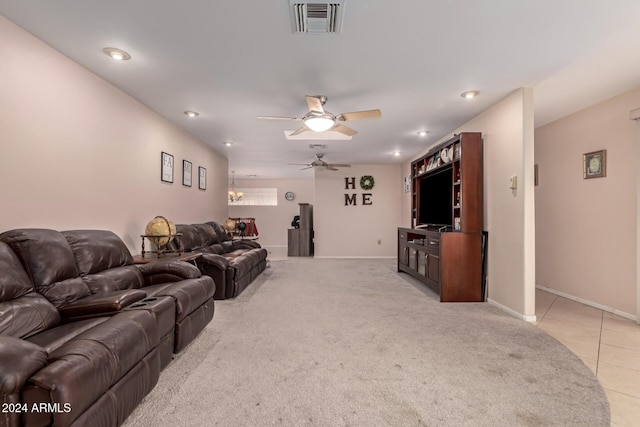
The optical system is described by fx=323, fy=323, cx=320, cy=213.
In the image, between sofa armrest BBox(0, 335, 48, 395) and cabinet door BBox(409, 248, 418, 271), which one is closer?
sofa armrest BBox(0, 335, 48, 395)

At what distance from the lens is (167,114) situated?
421 cm

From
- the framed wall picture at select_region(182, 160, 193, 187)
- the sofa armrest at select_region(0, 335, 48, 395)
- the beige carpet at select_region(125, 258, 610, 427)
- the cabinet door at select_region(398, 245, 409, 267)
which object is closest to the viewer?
the sofa armrest at select_region(0, 335, 48, 395)

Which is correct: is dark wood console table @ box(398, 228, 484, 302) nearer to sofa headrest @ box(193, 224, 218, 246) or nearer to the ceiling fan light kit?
the ceiling fan light kit

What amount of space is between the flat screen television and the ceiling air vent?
3064mm

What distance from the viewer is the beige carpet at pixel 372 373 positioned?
170cm

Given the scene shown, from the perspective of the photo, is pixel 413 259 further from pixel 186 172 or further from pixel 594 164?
pixel 186 172

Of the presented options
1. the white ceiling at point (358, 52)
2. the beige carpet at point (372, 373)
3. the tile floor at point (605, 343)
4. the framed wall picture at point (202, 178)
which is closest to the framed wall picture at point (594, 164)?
the white ceiling at point (358, 52)

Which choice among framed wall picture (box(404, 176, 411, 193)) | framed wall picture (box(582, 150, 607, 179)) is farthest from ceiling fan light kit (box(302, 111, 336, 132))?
framed wall picture (box(404, 176, 411, 193))

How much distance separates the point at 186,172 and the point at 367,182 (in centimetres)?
468

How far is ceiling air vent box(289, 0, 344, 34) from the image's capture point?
2.01m

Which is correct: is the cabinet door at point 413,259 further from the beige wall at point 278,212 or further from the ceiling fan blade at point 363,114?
the beige wall at point 278,212

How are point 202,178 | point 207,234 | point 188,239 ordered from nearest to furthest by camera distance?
point 188,239 < point 207,234 < point 202,178

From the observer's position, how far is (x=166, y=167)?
440 centimetres

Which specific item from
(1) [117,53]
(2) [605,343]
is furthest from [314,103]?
(2) [605,343]
